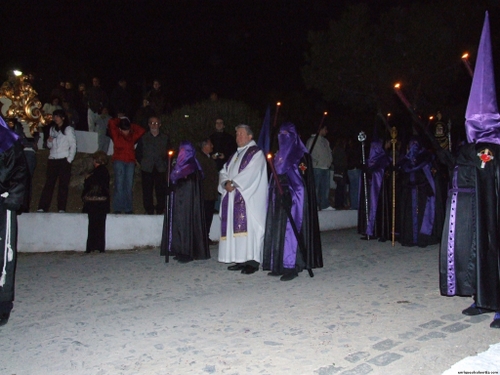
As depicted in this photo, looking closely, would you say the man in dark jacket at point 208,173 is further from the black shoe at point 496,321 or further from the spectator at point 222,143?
the black shoe at point 496,321

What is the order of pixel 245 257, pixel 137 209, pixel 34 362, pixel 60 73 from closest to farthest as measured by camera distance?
pixel 34 362, pixel 245 257, pixel 137 209, pixel 60 73

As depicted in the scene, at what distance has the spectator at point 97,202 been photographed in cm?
982

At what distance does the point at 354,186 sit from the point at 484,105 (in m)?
9.54

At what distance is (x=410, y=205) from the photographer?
10.9m

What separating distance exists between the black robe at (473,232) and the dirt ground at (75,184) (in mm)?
7328

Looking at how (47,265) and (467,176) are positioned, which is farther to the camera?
(47,265)

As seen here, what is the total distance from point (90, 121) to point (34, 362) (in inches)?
466

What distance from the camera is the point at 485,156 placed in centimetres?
550

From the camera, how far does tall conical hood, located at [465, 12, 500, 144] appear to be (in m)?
5.54

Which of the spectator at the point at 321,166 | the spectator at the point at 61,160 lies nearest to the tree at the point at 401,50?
the spectator at the point at 321,166

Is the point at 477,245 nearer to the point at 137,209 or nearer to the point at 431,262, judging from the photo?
the point at 431,262

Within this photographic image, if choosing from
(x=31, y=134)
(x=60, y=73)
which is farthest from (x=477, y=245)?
(x=60, y=73)

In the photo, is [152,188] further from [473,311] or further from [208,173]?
[473,311]

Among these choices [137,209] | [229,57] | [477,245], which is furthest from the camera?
[229,57]
